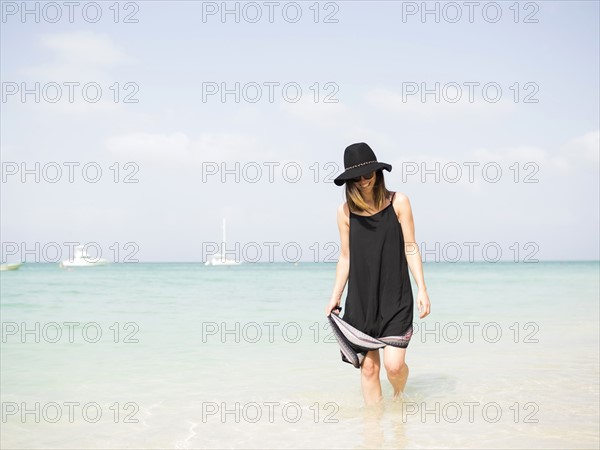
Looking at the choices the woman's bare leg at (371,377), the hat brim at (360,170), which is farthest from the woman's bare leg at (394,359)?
the hat brim at (360,170)

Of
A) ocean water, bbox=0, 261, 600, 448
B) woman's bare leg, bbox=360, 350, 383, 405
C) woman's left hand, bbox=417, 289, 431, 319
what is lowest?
ocean water, bbox=0, 261, 600, 448

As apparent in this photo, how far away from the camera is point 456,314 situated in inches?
552

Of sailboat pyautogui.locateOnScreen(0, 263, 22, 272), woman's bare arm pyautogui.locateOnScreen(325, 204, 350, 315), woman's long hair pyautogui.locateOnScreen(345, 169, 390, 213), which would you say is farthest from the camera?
sailboat pyautogui.locateOnScreen(0, 263, 22, 272)

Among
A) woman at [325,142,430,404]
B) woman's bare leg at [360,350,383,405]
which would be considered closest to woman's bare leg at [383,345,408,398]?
woman at [325,142,430,404]

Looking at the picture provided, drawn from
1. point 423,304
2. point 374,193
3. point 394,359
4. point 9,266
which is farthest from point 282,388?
point 9,266

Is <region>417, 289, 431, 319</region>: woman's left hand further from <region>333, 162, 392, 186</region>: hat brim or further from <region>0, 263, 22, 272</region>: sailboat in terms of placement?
<region>0, 263, 22, 272</region>: sailboat

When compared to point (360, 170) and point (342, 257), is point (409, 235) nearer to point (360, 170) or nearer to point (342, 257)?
point (342, 257)

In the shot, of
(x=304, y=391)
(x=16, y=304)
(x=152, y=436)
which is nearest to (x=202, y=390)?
(x=304, y=391)

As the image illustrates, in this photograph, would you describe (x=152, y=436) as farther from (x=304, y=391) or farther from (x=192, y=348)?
(x=192, y=348)

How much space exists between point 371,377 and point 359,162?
1.65 metres

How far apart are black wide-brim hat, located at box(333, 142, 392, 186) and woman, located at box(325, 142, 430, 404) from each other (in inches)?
1.9

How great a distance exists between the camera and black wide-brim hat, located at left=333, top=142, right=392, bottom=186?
4258 mm

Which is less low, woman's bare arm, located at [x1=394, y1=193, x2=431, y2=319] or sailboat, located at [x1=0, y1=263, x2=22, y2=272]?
woman's bare arm, located at [x1=394, y1=193, x2=431, y2=319]

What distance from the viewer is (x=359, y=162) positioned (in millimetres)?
4289
